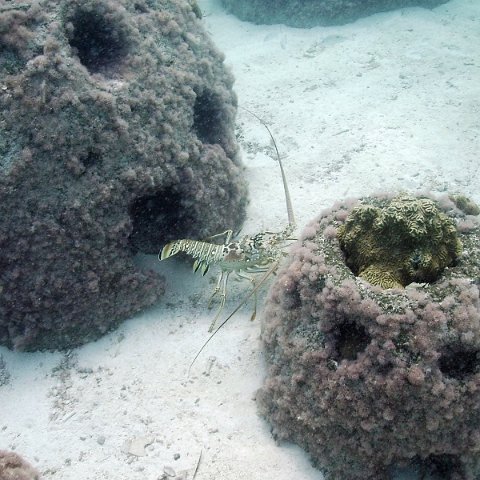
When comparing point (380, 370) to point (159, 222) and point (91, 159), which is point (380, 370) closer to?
point (159, 222)

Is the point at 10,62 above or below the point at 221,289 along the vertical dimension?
above

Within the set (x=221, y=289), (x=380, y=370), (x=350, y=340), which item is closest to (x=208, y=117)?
(x=221, y=289)

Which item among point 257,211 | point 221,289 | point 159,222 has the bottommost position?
point 221,289

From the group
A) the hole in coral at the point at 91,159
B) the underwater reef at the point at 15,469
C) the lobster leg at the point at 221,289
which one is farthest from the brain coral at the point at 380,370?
the hole in coral at the point at 91,159

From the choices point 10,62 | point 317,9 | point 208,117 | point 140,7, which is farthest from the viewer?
point 317,9

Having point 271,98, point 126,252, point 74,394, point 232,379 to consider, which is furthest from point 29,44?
point 271,98

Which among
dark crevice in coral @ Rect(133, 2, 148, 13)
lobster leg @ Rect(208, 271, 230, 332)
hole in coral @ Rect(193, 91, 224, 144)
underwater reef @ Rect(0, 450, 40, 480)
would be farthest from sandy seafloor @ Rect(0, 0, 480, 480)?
dark crevice in coral @ Rect(133, 2, 148, 13)
